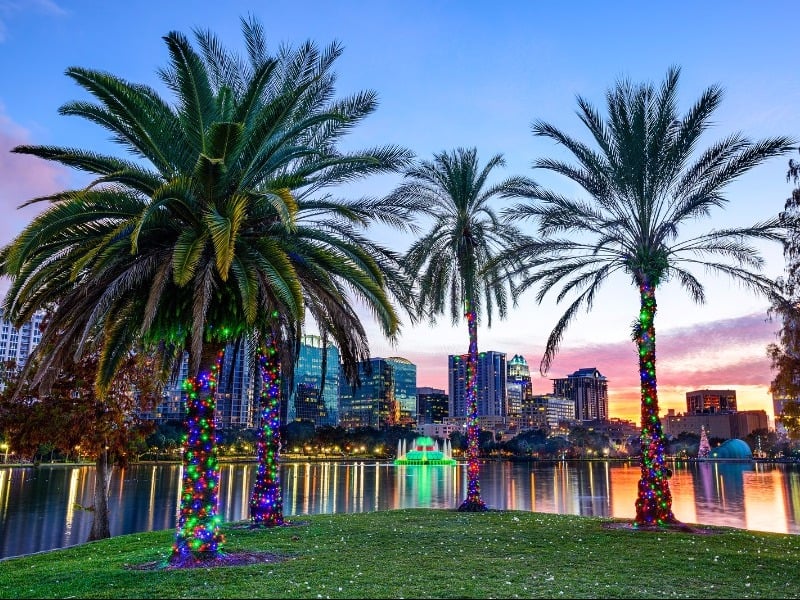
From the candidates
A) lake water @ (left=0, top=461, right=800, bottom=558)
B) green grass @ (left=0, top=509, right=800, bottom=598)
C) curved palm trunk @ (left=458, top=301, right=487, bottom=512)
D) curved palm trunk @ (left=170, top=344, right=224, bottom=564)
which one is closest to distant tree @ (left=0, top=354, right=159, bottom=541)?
lake water @ (left=0, top=461, right=800, bottom=558)

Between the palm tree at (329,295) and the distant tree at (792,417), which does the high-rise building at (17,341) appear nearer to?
the palm tree at (329,295)

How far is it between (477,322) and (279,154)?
12489 millimetres

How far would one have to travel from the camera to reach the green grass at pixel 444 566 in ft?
32.1

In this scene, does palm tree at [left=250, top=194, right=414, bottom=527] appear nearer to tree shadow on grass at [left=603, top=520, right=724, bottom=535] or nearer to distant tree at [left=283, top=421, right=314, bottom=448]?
tree shadow on grass at [left=603, top=520, right=724, bottom=535]

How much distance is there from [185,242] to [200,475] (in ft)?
15.3

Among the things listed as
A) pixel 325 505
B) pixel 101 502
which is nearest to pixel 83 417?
pixel 101 502

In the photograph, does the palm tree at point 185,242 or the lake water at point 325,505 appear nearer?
the palm tree at point 185,242

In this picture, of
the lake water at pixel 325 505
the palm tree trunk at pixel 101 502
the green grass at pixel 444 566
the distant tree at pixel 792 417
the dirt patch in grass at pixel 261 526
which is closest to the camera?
the green grass at pixel 444 566

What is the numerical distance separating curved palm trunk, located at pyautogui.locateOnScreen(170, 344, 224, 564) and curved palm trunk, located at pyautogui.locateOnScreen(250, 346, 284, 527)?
14.1 ft

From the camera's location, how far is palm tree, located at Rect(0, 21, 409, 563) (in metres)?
12.1

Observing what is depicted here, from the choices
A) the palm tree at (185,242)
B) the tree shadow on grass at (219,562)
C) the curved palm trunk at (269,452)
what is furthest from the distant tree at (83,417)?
the tree shadow on grass at (219,562)

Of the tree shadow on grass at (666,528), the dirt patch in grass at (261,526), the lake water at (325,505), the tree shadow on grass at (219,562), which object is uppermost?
the tree shadow on grass at (219,562)

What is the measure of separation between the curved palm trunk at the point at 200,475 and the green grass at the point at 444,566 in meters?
0.77

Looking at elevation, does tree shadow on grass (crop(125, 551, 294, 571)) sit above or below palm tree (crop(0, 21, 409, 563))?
below
